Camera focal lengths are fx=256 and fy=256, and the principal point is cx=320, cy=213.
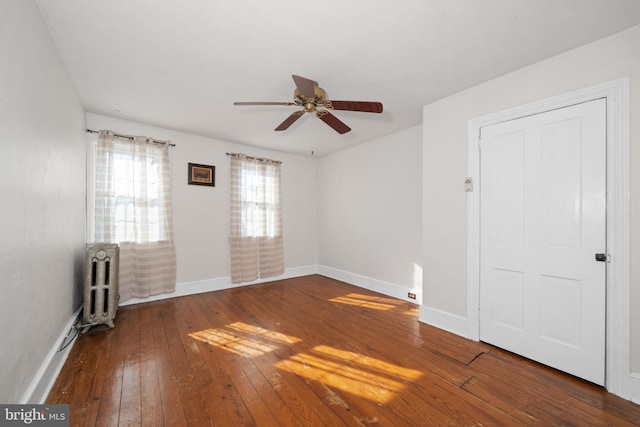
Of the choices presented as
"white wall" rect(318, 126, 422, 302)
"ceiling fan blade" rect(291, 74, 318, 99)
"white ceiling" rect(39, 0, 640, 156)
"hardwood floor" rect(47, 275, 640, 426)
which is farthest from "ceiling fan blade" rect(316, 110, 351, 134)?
"hardwood floor" rect(47, 275, 640, 426)

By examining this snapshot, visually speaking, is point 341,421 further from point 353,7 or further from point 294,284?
point 294,284

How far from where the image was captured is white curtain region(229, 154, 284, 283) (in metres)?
4.48

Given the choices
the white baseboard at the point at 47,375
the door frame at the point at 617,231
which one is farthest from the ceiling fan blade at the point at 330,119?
the white baseboard at the point at 47,375

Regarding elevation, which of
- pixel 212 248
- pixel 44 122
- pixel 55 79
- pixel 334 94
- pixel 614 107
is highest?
pixel 334 94

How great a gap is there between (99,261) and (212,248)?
5.50ft

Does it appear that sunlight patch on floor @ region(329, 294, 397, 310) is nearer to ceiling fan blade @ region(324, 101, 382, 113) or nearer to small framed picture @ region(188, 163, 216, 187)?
ceiling fan blade @ region(324, 101, 382, 113)

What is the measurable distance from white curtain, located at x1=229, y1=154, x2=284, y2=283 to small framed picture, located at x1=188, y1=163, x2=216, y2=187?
1.00 ft

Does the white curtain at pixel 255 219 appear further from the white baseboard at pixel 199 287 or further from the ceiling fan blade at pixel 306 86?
the ceiling fan blade at pixel 306 86

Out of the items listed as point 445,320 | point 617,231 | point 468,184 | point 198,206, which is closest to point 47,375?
point 198,206

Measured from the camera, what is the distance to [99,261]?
2768 mm

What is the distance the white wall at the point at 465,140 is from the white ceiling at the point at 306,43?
0.12 m

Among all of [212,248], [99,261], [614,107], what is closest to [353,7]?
[614,107]

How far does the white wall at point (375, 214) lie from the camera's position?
3847 millimetres
